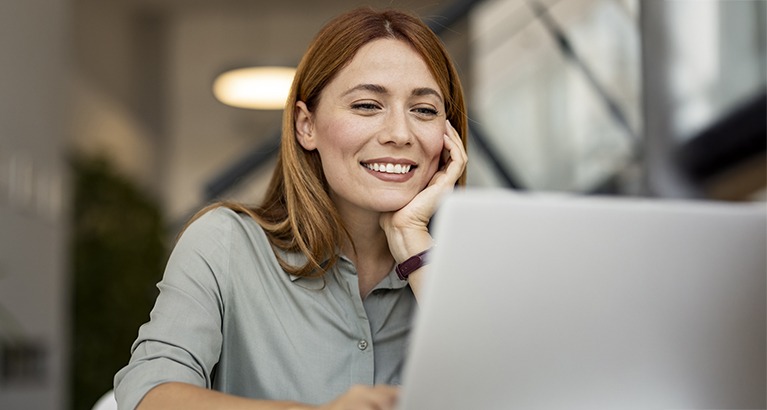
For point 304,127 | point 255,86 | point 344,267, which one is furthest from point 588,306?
point 255,86

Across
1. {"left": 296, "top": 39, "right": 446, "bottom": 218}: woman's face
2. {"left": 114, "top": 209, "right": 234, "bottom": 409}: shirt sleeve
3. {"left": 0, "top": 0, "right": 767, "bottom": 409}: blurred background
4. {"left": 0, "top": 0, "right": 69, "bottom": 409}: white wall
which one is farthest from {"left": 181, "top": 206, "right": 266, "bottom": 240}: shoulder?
{"left": 0, "top": 0, "right": 69, "bottom": 409}: white wall

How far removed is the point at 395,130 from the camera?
1.48 metres

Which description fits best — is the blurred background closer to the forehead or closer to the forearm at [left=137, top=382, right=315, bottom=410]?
the forehead

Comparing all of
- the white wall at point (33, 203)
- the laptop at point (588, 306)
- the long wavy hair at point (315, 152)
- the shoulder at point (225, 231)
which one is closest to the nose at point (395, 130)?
the long wavy hair at point (315, 152)

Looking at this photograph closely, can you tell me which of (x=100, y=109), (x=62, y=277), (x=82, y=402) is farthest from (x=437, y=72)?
(x=100, y=109)

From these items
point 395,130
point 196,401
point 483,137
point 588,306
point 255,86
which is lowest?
point 196,401

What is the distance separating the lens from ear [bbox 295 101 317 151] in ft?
5.29

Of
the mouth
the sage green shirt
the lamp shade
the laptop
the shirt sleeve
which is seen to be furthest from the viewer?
the lamp shade

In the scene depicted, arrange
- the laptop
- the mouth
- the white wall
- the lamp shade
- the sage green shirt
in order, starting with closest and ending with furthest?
the laptop < the sage green shirt < the mouth < the white wall < the lamp shade

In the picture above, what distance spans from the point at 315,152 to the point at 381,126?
0.19 m

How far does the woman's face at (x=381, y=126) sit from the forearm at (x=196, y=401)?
455 mm

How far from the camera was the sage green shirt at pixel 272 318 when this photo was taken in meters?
1.40

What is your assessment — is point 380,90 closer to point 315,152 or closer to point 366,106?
point 366,106

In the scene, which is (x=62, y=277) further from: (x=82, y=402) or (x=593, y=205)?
(x=593, y=205)
